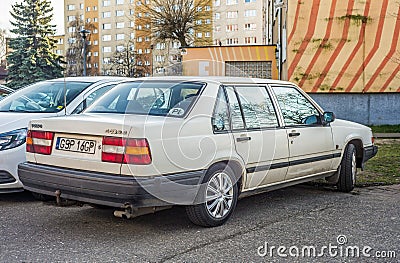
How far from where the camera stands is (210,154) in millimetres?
4488

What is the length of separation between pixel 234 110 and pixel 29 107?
314 cm

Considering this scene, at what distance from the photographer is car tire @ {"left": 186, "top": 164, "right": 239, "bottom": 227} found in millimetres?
4512

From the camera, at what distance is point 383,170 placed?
25.5ft

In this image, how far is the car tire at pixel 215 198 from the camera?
14.8 ft

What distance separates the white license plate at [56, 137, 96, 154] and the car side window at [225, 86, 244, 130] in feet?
4.70

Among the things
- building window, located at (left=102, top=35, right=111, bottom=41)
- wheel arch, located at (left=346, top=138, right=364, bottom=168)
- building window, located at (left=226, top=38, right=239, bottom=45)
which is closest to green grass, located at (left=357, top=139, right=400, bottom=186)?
wheel arch, located at (left=346, top=138, right=364, bottom=168)

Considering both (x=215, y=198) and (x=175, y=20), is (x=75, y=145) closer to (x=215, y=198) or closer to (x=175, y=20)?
(x=215, y=198)

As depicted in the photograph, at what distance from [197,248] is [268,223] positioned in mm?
1116

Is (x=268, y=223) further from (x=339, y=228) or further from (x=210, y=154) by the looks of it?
(x=210, y=154)

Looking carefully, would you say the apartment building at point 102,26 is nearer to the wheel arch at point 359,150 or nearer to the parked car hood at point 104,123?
the wheel arch at point 359,150

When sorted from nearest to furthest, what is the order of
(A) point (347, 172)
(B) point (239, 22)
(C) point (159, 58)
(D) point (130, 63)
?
(A) point (347, 172) < (C) point (159, 58) < (D) point (130, 63) < (B) point (239, 22)

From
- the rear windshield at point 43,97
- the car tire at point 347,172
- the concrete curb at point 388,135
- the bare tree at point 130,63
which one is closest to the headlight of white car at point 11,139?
the rear windshield at point 43,97

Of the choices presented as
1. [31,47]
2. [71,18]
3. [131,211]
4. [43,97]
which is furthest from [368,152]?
[71,18]

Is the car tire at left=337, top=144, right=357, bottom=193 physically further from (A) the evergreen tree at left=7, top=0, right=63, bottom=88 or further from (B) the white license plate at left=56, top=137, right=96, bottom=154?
(A) the evergreen tree at left=7, top=0, right=63, bottom=88
